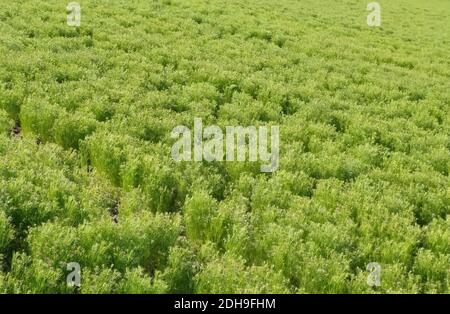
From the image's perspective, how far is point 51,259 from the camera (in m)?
5.98

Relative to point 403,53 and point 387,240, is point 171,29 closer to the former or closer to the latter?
point 403,53

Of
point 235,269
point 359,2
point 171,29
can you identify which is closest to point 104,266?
point 235,269

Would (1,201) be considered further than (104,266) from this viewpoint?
Yes

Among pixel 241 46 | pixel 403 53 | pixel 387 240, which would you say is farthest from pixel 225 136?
pixel 403 53

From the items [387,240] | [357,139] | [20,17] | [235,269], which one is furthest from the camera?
[20,17]

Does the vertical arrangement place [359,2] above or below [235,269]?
above

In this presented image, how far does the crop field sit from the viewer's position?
638 centimetres

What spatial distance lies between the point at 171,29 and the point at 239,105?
8.07m

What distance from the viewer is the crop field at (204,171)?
6.38 metres

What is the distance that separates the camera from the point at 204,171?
8906 mm

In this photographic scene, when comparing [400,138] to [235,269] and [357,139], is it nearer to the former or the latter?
[357,139]
